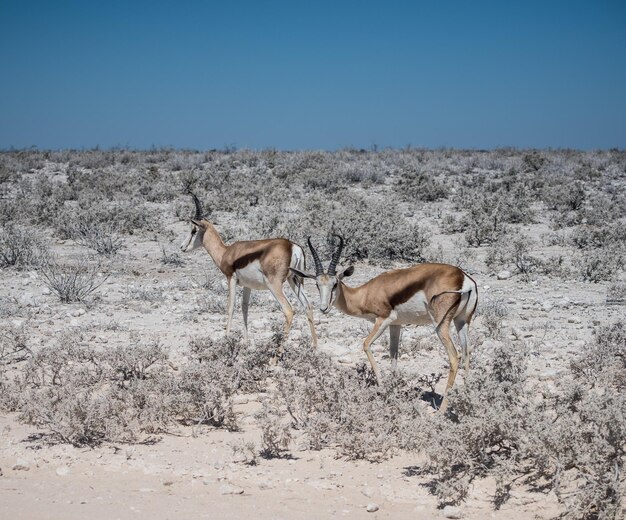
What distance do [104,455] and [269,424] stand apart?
1.34m

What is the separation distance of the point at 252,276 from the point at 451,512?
16.5ft

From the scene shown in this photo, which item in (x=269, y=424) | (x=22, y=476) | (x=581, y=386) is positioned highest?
(x=581, y=386)

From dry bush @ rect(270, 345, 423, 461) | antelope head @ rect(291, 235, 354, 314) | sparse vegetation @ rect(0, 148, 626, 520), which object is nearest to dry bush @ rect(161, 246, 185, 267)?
sparse vegetation @ rect(0, 148, 626, 520)

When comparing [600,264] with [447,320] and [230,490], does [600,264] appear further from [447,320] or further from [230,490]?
[230,490]

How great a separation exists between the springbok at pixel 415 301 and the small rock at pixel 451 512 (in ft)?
5.34

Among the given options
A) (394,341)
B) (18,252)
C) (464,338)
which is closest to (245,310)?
(394,341)

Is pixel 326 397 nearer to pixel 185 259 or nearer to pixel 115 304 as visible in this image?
pixel 115 304

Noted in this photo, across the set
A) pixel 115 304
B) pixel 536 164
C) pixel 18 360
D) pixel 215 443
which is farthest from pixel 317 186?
pixel 215 443

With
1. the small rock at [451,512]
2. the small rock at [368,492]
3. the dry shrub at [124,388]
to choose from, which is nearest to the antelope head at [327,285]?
the dry shrub at [124,388]

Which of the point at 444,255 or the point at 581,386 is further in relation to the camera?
the point at 444,255

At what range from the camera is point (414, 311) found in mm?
7121

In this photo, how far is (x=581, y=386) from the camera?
5898mm

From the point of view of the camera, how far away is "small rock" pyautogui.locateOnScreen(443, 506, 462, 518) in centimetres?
496

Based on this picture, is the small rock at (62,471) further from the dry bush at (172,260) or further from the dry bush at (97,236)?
the dry bush at (97,236)
